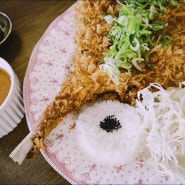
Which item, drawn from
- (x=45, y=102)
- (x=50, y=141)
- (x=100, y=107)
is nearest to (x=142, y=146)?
(x=100, y=107)

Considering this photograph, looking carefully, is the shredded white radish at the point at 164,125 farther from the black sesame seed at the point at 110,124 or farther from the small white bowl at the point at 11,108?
the small white bowl at the point at 11,108

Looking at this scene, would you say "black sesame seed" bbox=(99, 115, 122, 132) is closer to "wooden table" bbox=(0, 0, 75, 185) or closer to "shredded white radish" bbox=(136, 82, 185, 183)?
"shredded white radish" bbox=(136, 82, 185, 183)

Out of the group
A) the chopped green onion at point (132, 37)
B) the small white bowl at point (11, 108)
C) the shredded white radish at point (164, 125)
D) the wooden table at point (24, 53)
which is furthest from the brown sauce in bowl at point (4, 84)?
the shredded white radish at point (164, 125)

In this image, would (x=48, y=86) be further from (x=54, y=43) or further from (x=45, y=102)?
(x=54, y=43)

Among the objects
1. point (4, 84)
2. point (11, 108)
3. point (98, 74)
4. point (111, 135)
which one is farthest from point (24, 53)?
point (111, 135)

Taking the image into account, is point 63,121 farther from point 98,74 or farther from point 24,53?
point 24,53
